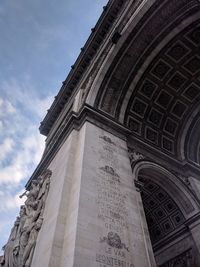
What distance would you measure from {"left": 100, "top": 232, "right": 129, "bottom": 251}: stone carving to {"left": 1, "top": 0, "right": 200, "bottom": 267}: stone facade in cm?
3

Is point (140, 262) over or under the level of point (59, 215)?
under

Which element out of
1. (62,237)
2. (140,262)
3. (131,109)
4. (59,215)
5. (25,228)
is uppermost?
(131,109)

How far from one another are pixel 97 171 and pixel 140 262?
271cm

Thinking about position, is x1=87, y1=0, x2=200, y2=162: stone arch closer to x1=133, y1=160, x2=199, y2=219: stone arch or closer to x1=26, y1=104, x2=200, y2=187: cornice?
x1=26, y1=104, x2=200, y2=187: cornice

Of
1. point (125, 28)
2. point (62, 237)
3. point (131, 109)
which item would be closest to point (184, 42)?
point (125, 28)

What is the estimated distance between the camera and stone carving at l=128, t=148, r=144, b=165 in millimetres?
9203

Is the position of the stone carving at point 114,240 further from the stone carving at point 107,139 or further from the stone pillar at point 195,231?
the stone pillar at point 195,231

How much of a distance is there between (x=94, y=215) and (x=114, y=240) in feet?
2.41

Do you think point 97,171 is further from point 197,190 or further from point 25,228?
point 197,190

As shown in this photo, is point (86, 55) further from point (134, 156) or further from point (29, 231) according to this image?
point (29, 231)

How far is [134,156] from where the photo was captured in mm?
9477

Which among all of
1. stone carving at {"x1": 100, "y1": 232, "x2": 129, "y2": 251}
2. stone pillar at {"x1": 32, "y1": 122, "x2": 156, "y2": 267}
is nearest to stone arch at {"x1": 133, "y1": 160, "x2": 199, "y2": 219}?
stone pillar at {"x1": 32, "y1": 122, "x2": 156, "y2": 267}

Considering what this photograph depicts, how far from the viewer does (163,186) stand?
33.2ft

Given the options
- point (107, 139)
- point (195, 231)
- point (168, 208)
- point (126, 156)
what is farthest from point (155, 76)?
point (195, 231)
